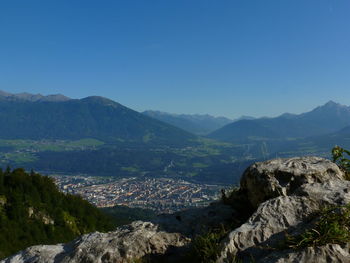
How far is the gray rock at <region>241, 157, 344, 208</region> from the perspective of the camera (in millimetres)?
6824

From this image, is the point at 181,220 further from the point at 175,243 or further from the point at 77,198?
the point at 77,198

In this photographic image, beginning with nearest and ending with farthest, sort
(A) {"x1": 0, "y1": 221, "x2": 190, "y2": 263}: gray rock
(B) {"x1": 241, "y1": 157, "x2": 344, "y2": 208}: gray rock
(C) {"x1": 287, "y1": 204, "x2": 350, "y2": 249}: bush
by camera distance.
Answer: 1. (C) {"x1": 287, "y1": 204, "x2": 350, "y2": 249}: bush
2. (A) {"x1": 0, "y1": 221, "x2": 190, "y2": 263}: gray rock
3. (B) {"x1": 241, "y1": 157, "x2": 344, "y2": 208}: gray rock

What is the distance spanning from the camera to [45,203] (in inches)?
2862

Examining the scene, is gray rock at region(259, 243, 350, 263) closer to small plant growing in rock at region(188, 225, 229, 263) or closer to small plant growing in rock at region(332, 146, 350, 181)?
small plant growing in rock at region(188, 225, 229, 263)

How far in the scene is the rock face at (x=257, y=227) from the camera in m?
4.98

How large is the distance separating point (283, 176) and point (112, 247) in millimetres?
3891

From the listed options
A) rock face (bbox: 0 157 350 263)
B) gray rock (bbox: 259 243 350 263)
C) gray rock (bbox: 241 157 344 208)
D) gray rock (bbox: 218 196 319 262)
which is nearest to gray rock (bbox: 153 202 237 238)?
rock face (bbox: 0 157 350 263)

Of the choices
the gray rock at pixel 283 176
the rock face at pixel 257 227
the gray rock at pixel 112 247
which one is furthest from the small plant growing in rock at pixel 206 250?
the gray rock at pixel 283 176

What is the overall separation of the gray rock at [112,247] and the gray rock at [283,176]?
1902mm

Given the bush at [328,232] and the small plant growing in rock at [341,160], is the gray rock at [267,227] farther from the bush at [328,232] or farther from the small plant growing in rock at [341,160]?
the small plant growing in rock at [341,160]

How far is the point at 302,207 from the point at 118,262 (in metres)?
3.56

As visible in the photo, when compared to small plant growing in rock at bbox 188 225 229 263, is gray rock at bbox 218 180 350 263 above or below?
above

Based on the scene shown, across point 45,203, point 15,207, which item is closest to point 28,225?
point 15,207

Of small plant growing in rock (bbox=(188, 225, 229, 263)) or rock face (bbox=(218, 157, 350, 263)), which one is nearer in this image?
A: rock face (bbox=(218, 157, 350, 263))
